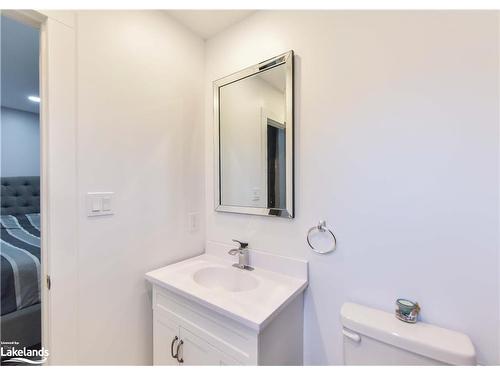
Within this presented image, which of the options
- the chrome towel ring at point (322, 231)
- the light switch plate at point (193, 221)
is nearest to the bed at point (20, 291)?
the light switch plate at point (193, 221)

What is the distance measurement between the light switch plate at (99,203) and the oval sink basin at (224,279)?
0.52 meters

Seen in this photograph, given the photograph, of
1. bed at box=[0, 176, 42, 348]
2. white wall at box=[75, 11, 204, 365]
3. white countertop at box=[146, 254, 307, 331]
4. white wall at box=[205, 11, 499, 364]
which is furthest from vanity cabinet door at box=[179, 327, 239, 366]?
bed at box=[0, 176, 42, 348]

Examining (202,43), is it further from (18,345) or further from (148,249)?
(18,345)

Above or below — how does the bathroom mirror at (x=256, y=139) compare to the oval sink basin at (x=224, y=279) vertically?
above

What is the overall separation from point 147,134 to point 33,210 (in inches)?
112

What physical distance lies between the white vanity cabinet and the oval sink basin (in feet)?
0.64

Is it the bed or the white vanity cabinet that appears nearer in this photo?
the white vanity cabinet

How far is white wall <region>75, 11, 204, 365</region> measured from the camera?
39.7 inches

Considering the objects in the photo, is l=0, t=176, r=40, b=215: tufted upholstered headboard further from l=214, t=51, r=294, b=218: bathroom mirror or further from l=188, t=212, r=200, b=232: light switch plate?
l=214, t=51, r=294, b=218: bathroom mirror

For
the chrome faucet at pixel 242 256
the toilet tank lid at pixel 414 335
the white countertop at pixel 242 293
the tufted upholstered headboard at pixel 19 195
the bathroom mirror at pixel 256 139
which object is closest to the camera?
the toilet tank lid at pixel 414 335

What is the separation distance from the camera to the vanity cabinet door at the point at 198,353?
900 millimetres

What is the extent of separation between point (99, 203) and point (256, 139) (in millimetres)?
818

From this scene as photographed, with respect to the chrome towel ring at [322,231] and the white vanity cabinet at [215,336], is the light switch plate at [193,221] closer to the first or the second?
the white vanity cabinet at [215,336]

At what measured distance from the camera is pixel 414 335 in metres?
0.76
